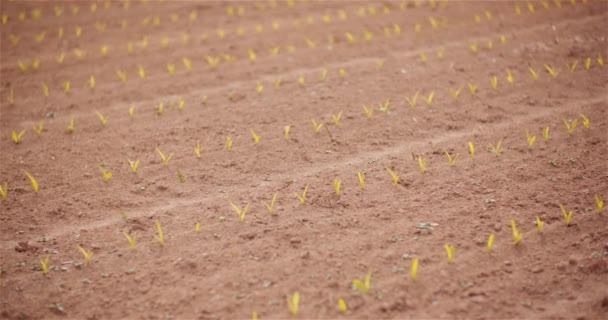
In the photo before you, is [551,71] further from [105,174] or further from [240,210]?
[105,174]

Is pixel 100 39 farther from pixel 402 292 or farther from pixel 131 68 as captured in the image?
pixel 402 292

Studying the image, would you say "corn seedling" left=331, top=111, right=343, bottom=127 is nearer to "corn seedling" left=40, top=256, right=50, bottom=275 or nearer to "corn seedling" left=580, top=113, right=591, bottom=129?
"corn seedling" left=580, top=113, right=591, bottom=129

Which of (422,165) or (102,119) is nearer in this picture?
(422,165)

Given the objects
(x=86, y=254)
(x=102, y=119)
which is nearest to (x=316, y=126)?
(x=102, y=119)

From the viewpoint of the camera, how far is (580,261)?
2424 mm

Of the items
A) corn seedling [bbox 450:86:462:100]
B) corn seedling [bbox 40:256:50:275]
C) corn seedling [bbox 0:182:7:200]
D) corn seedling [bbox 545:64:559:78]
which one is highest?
corn seedling [bbox 545:64:559:78]

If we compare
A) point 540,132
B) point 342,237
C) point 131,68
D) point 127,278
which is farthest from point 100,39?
point 540,132

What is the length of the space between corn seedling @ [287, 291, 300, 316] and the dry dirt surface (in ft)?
0.06

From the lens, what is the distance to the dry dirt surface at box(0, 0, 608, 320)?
92.6 inches

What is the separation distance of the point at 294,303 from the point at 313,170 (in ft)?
3.94

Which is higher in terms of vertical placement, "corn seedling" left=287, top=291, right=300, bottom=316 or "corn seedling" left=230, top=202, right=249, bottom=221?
"corn seedling" left=230, top=202, right=249, bottom=221

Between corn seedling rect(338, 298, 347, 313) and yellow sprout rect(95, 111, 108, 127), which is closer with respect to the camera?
corn seedling rect(338, 298, 347, 313)

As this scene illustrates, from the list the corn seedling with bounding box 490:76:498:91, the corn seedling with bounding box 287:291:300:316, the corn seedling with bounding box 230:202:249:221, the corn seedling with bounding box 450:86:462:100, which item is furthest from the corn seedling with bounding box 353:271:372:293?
the corn seedling with bounding box 490:76:498:91

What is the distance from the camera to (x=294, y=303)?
7.21 ft
